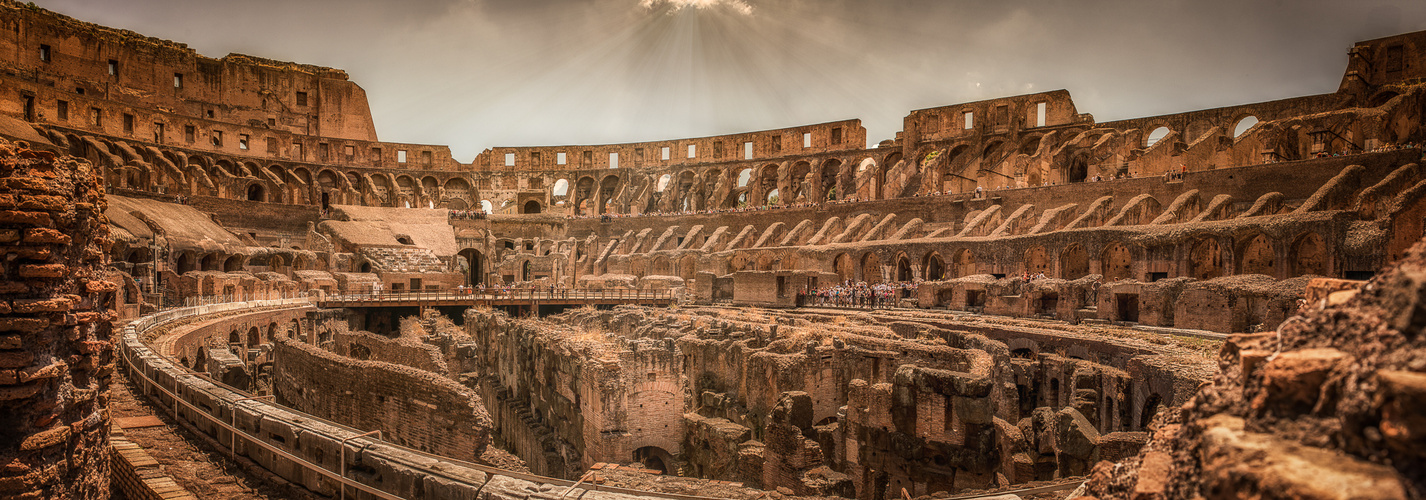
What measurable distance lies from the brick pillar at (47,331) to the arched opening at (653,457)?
700cm

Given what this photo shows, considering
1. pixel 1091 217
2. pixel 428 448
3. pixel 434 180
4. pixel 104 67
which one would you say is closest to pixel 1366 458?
pixel 428 448

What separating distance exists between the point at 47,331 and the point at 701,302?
86.3 feet

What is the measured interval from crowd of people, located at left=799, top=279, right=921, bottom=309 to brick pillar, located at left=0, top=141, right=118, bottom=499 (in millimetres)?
23009

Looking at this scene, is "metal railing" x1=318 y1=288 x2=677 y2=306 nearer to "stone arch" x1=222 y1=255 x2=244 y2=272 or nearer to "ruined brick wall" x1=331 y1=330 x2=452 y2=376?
"stone arch" x1=222 y1=255 x2=244 y2=272

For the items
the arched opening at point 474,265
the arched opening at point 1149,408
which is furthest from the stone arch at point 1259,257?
the arched opening at point 474,265

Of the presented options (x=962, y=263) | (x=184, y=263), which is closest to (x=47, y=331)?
(x=962, y=263)

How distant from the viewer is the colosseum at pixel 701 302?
505 centimetres

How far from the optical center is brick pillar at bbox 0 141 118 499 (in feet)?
16.7

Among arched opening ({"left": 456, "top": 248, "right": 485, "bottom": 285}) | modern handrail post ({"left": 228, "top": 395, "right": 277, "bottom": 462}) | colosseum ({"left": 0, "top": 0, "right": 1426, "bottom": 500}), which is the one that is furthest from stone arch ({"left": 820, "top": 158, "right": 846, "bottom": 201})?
modern handrail post ({"left": 228, "top": 395, "right": 277, "bottom": 462})

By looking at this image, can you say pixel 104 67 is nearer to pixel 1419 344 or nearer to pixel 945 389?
pixel 945 389

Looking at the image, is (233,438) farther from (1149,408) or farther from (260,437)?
(1149,408)

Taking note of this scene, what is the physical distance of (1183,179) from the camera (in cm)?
2841

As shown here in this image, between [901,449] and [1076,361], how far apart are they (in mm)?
5638

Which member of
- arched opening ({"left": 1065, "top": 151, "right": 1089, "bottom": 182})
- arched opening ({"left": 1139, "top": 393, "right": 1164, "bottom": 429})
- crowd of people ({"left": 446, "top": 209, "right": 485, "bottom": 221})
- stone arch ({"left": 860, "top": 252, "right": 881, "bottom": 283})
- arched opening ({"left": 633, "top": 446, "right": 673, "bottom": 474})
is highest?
arched opening ({"left": 1065, "top": 151, "right": 1089, "bottom": 182})
